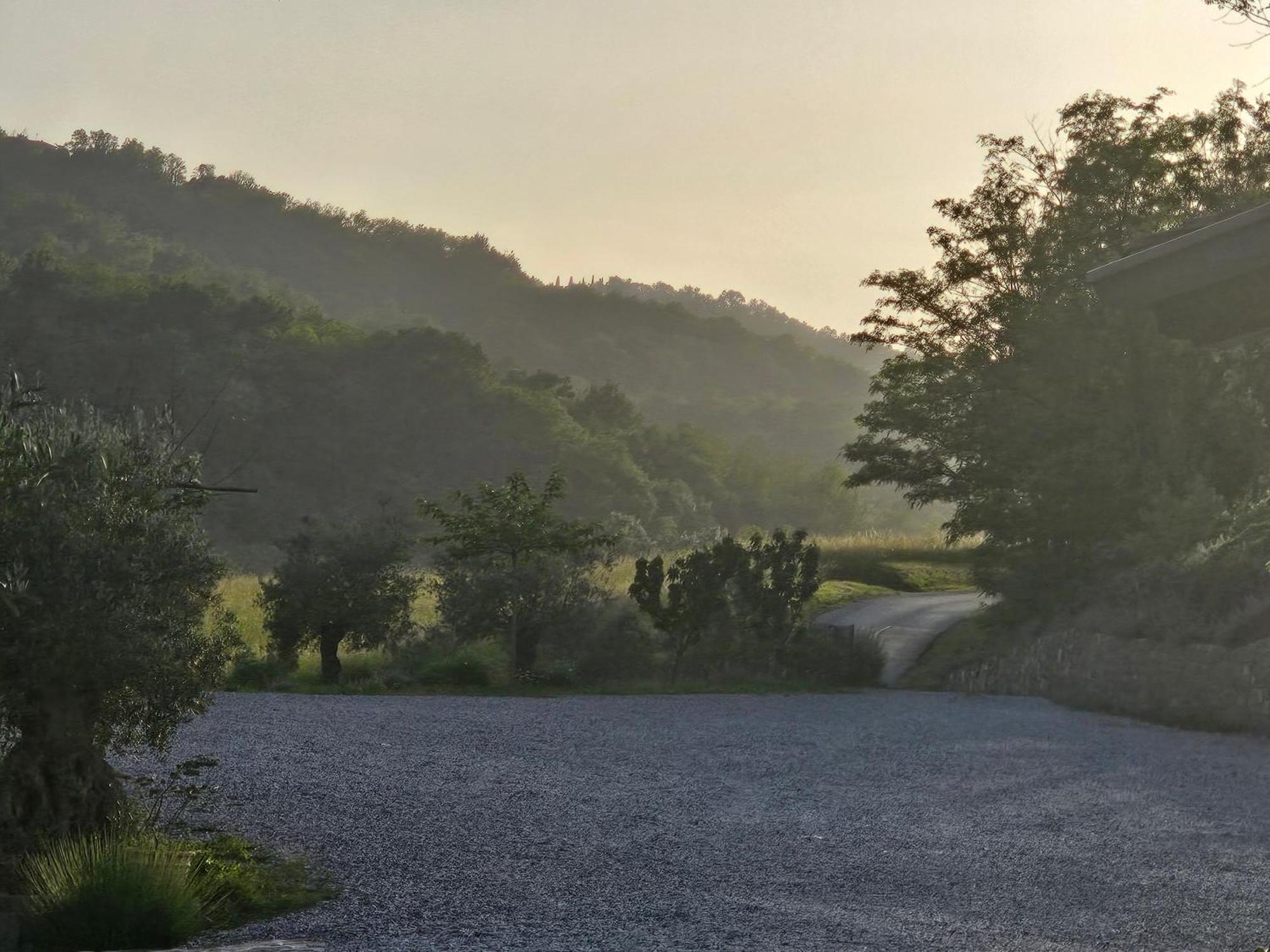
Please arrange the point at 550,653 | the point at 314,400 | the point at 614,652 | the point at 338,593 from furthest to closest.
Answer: the point at 314,400 < the point at 550,653 < the point at 614,652 < the point at 338,593

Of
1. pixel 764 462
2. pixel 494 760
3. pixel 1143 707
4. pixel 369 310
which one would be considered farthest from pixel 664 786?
pixel 369 310

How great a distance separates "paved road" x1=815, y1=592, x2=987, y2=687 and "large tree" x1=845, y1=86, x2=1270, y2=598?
1.45m

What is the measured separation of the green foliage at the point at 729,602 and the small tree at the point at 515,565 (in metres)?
0.86

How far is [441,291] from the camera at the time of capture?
101 m

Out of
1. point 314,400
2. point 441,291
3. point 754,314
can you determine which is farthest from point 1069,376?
point 754,314

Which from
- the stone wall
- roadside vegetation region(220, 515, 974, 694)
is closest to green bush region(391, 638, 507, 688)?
roadside vegetation region(220, 515, 974, 694)

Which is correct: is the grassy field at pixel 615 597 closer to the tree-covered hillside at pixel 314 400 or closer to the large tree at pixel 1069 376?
the large tree at pixel 1069 376

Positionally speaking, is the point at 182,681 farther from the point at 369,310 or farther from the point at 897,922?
the point at 369,310

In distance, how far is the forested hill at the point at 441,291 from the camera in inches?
3381

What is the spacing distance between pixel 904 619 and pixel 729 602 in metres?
5.22

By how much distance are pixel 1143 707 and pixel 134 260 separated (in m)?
70.4

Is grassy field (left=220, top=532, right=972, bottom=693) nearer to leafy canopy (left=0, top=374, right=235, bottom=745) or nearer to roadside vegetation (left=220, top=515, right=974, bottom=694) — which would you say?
roadside vegetation (left=220, top=515, right=974, bottom=694)

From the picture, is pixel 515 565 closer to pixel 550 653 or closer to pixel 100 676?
pixel 550 653

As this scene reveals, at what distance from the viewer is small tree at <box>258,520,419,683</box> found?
14.8m
